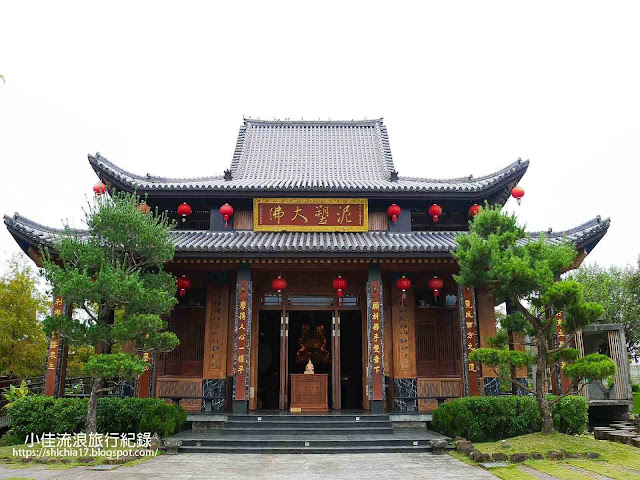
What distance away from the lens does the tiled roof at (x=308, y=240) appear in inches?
465

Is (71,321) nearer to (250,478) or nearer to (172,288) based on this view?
(172,288)

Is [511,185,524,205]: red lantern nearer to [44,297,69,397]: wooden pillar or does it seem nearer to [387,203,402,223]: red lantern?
[387,203,402,223]: red lantern

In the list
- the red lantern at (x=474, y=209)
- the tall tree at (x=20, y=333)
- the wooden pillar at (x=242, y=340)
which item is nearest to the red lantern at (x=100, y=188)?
the wooden pillar at (x=242, y=340)

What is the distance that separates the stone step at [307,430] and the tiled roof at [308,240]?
12.9 feet

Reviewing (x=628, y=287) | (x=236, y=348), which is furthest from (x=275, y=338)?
(x=628, y=287)

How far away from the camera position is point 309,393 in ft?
40.7

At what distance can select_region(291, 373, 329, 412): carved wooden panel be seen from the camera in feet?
40.4

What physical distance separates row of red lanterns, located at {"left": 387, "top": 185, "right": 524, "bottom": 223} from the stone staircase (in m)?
5.50

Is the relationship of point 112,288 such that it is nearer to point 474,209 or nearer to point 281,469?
point 281,469

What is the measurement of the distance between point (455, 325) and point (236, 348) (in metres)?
5.86

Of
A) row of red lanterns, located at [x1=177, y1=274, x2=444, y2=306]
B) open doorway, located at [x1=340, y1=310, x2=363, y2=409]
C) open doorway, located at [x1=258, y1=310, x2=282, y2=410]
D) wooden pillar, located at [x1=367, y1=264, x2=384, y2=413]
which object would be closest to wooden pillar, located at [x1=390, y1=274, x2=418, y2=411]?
row of red lanterns, located at [x1=177, y1=274, x2=444, y2=306]

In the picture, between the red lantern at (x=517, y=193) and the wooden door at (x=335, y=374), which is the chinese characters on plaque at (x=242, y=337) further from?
the red lantern at (x=517, y=193)

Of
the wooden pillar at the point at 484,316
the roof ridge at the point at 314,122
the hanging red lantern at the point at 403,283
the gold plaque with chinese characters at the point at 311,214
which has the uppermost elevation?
the roof ridge at the point at 314,122

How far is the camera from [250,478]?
7.03 meters
